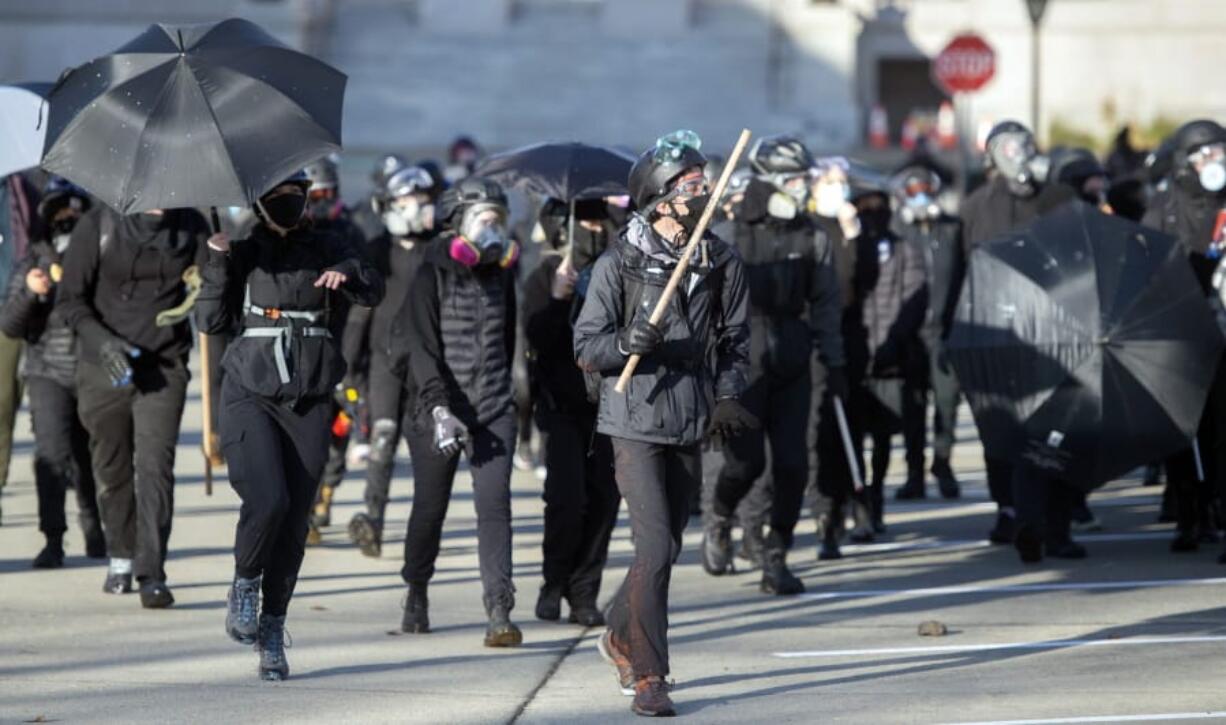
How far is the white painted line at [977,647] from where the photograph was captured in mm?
10016

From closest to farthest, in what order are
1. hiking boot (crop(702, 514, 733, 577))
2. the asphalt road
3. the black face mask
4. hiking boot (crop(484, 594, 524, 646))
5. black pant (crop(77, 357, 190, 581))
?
the asphalt road, the black face mask, hiking boot (crop(484, 594, 524, 646)), black pant (crop(77, 357, 190, 581)), hiking boot (crop(702, 514, 733, 577))

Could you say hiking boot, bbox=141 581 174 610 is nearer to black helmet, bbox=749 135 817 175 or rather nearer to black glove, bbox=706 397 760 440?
black glove, bbox=706 397 760 440

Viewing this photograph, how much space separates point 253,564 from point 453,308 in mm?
1557

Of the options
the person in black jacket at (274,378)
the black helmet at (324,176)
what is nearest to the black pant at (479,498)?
the person in black jacket at (274,378)

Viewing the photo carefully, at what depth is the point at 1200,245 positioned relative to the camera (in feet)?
41.9

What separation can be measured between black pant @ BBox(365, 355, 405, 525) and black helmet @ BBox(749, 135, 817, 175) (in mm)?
2167

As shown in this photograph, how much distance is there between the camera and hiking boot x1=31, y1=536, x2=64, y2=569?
484 inches

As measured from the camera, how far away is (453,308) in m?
10.2

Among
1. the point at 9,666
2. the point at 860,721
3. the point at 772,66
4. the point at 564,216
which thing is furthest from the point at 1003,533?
the point at 772,66

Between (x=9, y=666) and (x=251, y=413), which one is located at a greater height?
(x=251, y=413)

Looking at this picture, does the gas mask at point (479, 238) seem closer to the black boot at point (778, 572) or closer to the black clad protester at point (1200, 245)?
the black boot at point (778, 572)

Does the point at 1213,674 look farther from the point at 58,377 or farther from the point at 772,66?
the point at 772,66

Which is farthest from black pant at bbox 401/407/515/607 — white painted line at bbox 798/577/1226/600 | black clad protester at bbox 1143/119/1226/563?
black clad protester at bbox 1143/119/1226/563

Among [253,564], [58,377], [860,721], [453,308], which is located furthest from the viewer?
[58,377]
